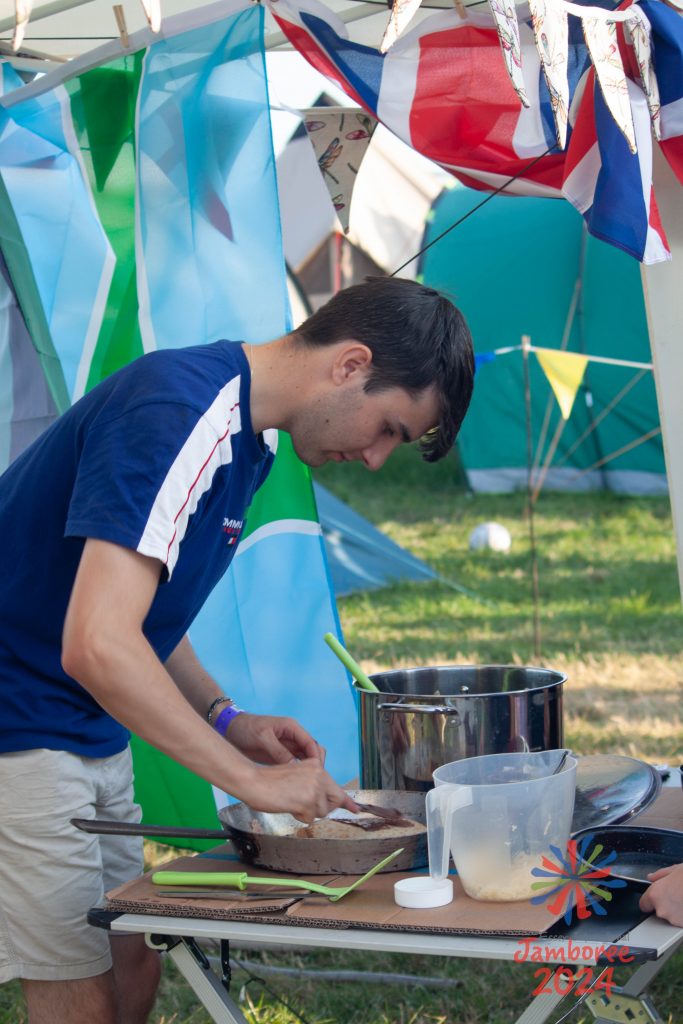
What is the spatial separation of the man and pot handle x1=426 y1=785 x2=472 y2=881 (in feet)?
0.42

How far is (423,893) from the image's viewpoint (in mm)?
1338

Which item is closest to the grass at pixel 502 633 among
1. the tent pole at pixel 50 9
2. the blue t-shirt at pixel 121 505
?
the blue t-shirt at pixel 121 505

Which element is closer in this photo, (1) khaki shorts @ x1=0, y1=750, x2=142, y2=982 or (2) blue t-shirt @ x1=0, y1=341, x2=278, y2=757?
(2) blue t-shirt @ x1=0, y1=341, x2=278, y2=757

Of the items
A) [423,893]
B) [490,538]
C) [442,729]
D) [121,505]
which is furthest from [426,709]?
[490,538]

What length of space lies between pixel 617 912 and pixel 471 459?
7742 millimetres

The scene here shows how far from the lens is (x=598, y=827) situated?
153cm

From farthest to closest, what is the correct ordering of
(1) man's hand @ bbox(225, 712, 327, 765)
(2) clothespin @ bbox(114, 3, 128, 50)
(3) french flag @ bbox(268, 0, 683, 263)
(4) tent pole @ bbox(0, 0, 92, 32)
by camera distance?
1. (4) tent pole @ bbox(0, 0, 92, 32)
2. (2) clothespin @ bbox(114, 3, 128, 50)
3. (3) french flag @ bbox(268, 0, 683, 263)
4. (1) man's hand @ bbox(225, 712, 327, 765)

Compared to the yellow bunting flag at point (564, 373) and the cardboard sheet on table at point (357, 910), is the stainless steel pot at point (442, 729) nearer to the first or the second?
the cardboard sheet on table at point (357, 910)

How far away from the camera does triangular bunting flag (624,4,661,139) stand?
6.00ft

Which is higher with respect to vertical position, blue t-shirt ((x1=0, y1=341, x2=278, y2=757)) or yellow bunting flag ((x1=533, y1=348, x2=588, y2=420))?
yellow bunting flag ((x1=533, y1=348, x2=588, y2=420))

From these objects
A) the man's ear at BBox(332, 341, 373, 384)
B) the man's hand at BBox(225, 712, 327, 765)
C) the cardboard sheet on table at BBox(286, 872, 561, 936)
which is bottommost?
the cardboard sheet on table at BBox(286, 872, 561, 936)

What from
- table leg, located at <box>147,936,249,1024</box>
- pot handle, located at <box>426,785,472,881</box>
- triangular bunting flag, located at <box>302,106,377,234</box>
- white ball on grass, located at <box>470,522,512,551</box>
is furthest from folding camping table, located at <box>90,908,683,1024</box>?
white ball on grass, located at <box>470,522,512,551</box>

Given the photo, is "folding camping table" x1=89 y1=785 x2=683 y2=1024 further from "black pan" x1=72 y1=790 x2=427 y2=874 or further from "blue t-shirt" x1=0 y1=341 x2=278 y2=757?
"blue t-shirt" x1=0 y1=341 x2=278 y2=757

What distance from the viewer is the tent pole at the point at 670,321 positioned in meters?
1.93
